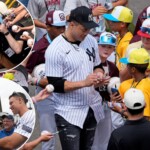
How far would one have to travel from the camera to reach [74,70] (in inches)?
281

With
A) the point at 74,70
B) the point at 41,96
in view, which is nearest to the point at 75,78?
the point at 74,70

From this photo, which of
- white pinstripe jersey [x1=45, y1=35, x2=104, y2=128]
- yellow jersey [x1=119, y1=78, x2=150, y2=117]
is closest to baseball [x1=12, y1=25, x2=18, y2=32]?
Result: white pinstripe jersey [x1=45, y1=35, x2=104, y2=128]

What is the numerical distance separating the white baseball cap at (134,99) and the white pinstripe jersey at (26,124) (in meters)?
0.84

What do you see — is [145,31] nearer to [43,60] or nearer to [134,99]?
[43,60]

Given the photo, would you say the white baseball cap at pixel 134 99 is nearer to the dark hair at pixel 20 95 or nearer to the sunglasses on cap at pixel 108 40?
the dark hair at pixel 20 95

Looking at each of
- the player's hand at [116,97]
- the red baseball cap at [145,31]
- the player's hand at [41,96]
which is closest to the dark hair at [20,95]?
the player's hand at [41,96]

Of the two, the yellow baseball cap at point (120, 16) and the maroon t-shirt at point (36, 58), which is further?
the yellow baseball cap at point (120, 16)

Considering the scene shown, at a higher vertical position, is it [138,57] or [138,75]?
[138,57]

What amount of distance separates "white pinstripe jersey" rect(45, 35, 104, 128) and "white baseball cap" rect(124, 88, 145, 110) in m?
0.77

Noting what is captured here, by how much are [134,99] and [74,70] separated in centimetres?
96

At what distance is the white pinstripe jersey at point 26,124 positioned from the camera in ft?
20.1

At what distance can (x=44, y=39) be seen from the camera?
27.0 feet

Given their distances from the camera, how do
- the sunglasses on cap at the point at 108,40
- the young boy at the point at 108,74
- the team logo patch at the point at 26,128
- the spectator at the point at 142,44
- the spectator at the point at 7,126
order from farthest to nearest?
the sunglasses on cap at the point at 108,40, the young boy at the point at 108,74, the spectator at the point at 142,44, the team logo patch at the point at 26,128, the spectator at the point at 7,126

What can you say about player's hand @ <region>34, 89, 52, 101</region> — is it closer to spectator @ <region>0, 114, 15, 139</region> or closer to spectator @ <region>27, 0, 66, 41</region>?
spectator @ <region>0, 114, 15, 139</region>
